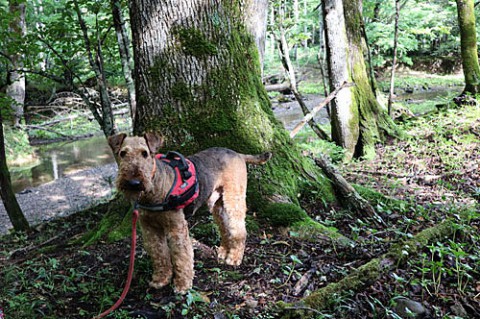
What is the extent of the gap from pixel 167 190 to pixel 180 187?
112 mm

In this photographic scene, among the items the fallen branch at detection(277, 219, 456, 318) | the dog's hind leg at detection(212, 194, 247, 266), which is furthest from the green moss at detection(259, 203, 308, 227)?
the fallen branch at detection(277, 219, 456, 318)

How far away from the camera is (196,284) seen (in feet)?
10.7

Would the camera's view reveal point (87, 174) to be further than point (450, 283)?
Yes

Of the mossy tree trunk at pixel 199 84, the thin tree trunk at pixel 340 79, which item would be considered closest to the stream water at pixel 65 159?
the thin tree trunk at pixel 340 79

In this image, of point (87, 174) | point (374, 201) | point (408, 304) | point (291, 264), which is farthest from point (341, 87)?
point (87, 174)

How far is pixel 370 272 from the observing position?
120 inches

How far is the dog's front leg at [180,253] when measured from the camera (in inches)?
121

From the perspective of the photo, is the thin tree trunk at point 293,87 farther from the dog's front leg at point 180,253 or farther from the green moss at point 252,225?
the dog's front leg at point 180,253

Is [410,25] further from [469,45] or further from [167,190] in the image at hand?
[167,190]

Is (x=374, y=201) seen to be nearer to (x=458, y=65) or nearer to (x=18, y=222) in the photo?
(x=18, y=222)

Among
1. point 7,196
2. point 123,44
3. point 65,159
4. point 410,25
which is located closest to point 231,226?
point 123,44

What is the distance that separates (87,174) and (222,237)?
1133cm

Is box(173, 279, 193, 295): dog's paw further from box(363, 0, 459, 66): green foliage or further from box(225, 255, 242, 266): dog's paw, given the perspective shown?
box(363, 0, 459, 66): green foliage

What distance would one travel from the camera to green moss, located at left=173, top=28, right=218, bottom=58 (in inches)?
168
